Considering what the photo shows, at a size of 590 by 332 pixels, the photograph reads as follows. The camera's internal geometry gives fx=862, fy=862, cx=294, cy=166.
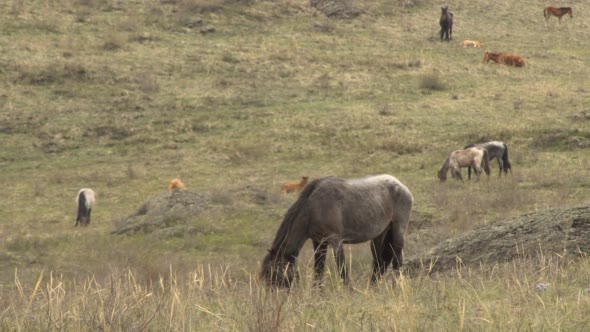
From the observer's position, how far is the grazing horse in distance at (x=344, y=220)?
31.4 feet

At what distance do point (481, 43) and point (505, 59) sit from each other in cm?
489

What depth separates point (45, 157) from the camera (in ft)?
93.4

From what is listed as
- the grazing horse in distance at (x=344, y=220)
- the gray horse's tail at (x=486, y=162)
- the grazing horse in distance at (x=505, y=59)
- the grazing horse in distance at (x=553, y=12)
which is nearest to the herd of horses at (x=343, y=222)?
the grazing horse in distance at (x=344, y=220)

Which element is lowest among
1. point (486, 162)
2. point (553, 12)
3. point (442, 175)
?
point (442, 175)

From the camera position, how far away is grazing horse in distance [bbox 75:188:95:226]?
21.6 meters

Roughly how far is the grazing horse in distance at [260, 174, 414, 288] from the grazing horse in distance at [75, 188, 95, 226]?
480 inches

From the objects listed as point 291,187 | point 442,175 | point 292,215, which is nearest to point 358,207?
point 292,215

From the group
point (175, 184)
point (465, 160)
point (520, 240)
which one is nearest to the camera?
point (520, 240)

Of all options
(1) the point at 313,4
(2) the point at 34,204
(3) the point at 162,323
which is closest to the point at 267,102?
(2) the point at 34,204

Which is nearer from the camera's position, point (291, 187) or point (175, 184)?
point (291, 187)

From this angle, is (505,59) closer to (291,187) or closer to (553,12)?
(553,12)

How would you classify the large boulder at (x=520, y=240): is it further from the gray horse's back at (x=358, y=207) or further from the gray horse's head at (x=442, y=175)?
the gray horse's head at (x=442, y=175)

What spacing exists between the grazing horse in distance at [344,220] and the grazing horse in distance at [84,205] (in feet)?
Answer: 40.0

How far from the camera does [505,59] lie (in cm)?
3925
